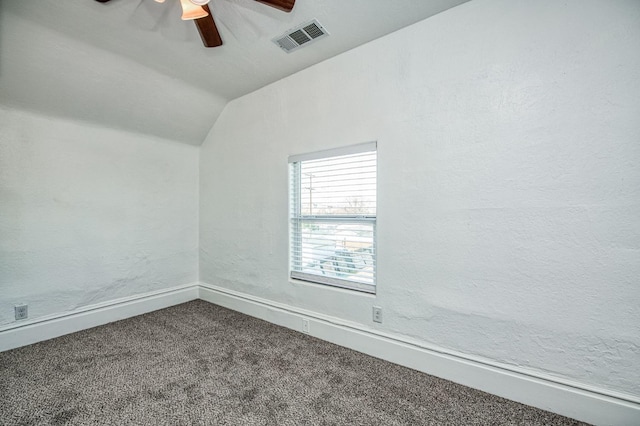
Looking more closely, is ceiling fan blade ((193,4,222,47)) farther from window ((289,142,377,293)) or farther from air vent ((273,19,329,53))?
window ((289,142,377,293))

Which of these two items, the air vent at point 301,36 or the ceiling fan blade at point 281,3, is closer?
the ceiling fan blade at point 281,3

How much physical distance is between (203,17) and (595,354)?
10.4 feet

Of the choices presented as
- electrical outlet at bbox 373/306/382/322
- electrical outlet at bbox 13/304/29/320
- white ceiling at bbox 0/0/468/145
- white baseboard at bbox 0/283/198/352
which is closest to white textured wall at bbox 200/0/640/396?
electrical outlet at bbox 373/306/382/322

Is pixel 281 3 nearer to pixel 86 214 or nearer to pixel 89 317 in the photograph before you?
pixel 86 214

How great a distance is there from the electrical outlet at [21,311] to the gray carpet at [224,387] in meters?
0.29

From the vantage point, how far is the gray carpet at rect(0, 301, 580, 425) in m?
1.64

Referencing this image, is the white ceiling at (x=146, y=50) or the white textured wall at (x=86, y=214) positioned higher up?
the white ceiling at (x=146, y=50)

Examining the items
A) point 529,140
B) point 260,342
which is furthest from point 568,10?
point 260,342

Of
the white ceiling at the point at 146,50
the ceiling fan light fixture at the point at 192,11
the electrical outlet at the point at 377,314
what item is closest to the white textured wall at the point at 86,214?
the white ceiling at the point at 146,50

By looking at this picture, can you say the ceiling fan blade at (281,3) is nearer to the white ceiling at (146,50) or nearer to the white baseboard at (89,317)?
the white ceiling at (146,50)

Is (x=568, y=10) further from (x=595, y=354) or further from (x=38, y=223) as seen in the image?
(x=38, y=223)

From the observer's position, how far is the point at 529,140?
5.82ft

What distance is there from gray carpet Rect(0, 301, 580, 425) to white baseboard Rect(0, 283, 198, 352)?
125mm

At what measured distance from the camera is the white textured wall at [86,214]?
2525 mm
